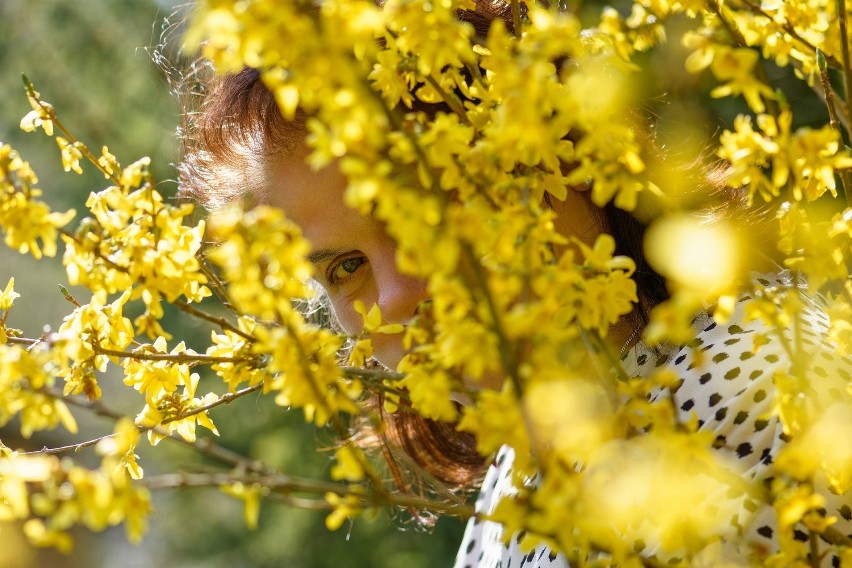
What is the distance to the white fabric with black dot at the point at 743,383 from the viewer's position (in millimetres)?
767

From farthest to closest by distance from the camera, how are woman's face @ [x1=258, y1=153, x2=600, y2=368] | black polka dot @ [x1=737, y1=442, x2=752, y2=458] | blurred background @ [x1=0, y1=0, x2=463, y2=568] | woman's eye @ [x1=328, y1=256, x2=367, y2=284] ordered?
blurred background @ [x1=0, y1=0, x2=463, y2=568]
woman's eye @ [x1=328, y1=256, x2=367, y2=284]
woman's face @ [x1=258, y1=153, x2=600, y2=368]
black polka dot @ [x1=737, y1=442, x2=752, y2=458]

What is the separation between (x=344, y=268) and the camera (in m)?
1.17

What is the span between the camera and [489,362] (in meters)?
0.49

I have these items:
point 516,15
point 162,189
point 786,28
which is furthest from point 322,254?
point 162,189

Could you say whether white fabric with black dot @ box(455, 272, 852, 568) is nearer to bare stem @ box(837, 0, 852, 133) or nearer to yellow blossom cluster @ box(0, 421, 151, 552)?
bare stem @ box(837, 0, 852, 133)

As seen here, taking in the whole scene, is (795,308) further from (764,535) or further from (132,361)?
(132,361)

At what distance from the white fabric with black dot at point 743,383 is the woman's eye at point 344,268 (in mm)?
345

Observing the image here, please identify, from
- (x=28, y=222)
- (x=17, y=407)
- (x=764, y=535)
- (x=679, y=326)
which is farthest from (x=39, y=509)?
(x=764, y=535)

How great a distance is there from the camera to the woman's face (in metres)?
1.04

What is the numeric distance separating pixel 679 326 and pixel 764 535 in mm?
368

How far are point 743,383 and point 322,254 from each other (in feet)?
1.63

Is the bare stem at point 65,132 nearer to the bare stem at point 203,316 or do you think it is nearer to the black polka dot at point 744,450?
the bare stem at point 203,316

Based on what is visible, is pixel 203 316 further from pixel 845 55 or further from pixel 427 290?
pixel 845 55

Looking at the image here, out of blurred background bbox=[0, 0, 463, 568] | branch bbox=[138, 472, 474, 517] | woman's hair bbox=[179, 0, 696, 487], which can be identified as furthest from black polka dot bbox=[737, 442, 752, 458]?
blurred background bbox=[0, 0, 463, 568]
